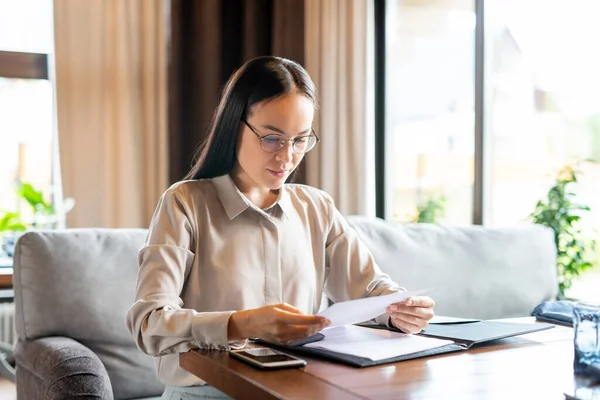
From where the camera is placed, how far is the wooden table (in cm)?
100

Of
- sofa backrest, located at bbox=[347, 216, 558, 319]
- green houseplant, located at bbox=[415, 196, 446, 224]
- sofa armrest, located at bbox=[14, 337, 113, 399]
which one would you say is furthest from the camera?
green houseplant, located at bbox=[415, 196, 446, 224]

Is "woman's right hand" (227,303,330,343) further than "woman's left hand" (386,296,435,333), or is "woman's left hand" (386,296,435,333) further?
"woman's left hand" (386,296,435,333)

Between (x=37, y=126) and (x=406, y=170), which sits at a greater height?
(x=37, y=126)

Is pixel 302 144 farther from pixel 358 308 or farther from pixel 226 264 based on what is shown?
pixel 358 308

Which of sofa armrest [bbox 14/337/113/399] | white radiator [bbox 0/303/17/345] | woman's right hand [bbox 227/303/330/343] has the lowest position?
white radiator [bbox 0/303/17/345]

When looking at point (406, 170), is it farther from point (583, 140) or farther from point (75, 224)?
point (75, 224)

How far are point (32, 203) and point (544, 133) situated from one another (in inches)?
104

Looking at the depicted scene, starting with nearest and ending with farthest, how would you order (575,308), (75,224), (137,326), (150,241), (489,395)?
(489,395), (575,308), (137,326), (150,241), (75,224)

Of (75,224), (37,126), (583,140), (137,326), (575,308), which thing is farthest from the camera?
(37,126)

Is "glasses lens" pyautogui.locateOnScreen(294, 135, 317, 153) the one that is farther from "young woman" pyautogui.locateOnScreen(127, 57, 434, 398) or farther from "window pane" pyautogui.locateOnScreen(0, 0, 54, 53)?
→ "window pane" pyautogui.locateOnScreen(0, 0, 54, 53)

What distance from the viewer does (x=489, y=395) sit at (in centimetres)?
99

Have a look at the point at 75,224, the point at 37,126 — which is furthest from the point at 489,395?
the point at 37,126

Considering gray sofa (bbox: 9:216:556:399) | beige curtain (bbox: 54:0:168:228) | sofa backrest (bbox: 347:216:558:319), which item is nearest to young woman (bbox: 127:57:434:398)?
gray sofa (bbox: 9:216:556:399)

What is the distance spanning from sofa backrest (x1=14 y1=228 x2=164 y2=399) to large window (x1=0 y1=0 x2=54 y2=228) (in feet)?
7.64
